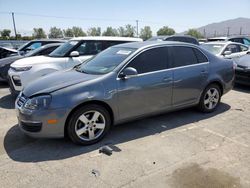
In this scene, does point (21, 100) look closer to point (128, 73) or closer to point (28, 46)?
point (128, 73)

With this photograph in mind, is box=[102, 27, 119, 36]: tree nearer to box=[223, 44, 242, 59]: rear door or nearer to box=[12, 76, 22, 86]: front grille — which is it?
box=[223, 44, 242, 59]: rear door

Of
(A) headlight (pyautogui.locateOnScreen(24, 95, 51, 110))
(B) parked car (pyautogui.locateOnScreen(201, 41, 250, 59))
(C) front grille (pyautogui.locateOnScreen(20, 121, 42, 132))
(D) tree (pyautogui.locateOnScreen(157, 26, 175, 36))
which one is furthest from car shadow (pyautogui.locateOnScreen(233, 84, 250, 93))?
(D) tree (pyautogui.locateOnScreen(157, 26, 175, 36))

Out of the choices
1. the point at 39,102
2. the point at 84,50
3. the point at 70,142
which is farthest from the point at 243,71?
the point at 39,102

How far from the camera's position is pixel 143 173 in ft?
→ 10.0

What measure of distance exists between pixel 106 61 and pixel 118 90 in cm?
77

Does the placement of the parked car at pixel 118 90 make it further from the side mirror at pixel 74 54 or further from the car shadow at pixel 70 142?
the side mirror at pixel 74 54

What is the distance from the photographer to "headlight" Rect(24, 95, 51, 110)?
11.4 feet

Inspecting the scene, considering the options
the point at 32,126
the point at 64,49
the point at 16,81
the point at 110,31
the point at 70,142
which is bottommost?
the point at 70,142

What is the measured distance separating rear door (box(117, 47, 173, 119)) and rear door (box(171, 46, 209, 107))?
0.18 m

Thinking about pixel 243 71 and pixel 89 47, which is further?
pixel 243 71

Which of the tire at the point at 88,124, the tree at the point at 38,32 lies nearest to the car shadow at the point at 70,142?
the tire at the point at 88,124

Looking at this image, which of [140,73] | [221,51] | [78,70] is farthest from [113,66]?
[221,51]

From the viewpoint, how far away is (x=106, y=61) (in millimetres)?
4391

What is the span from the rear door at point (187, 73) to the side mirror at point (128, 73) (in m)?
0.97
